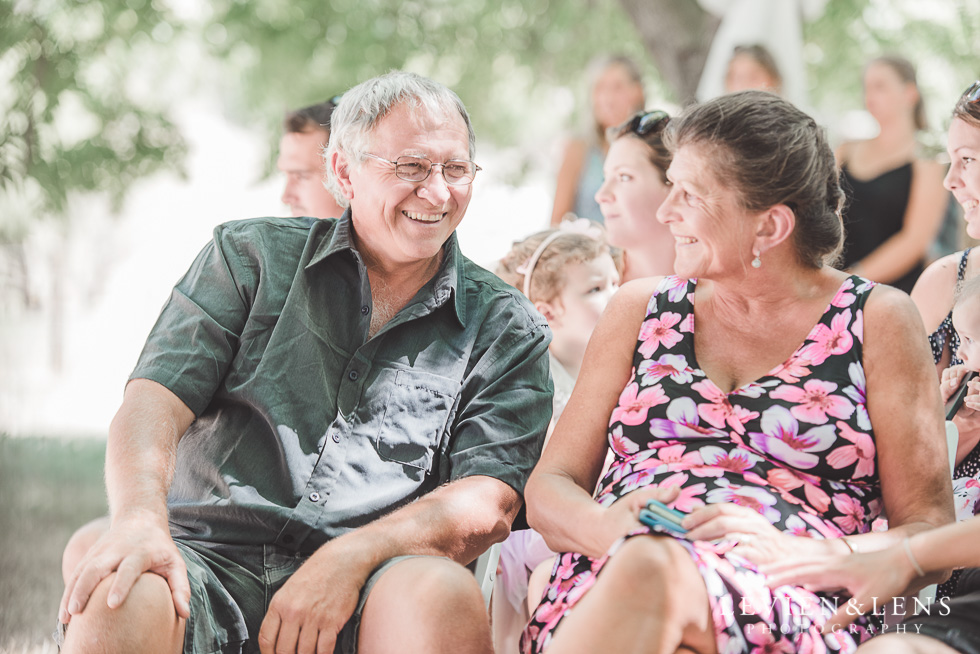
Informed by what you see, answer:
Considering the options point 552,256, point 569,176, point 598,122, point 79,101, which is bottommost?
point 552,256

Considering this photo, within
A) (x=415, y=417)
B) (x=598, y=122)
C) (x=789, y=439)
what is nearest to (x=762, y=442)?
(x=789, y=439)

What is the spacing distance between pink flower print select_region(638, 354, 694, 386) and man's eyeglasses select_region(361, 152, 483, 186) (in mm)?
708

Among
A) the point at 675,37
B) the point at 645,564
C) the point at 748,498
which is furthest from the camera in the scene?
the point at 675,37

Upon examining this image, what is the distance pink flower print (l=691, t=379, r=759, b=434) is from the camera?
6.68 feet

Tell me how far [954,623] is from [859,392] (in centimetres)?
52

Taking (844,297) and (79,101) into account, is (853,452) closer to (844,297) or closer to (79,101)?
(844,297)

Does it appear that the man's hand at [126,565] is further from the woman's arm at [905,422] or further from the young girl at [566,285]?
the young girl at [566,285]

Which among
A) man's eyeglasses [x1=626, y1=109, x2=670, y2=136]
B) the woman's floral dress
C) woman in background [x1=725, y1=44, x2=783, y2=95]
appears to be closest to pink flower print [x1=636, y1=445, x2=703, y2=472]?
the woman's floral dress

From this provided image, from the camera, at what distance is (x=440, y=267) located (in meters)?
2.49

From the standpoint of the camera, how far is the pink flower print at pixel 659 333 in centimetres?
221

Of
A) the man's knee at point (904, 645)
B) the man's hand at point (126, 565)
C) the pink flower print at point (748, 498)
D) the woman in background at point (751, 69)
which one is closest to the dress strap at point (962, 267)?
the pink flower print at point (748, 498)

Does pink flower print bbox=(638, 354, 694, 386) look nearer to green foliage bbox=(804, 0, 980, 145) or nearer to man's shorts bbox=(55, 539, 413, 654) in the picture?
man's shorts bbox=(55, 539, 413, 654)

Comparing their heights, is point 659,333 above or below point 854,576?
above

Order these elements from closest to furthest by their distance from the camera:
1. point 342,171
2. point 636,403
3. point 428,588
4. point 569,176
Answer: point 428,588
point 636,403
point 342,171
point 569,176
